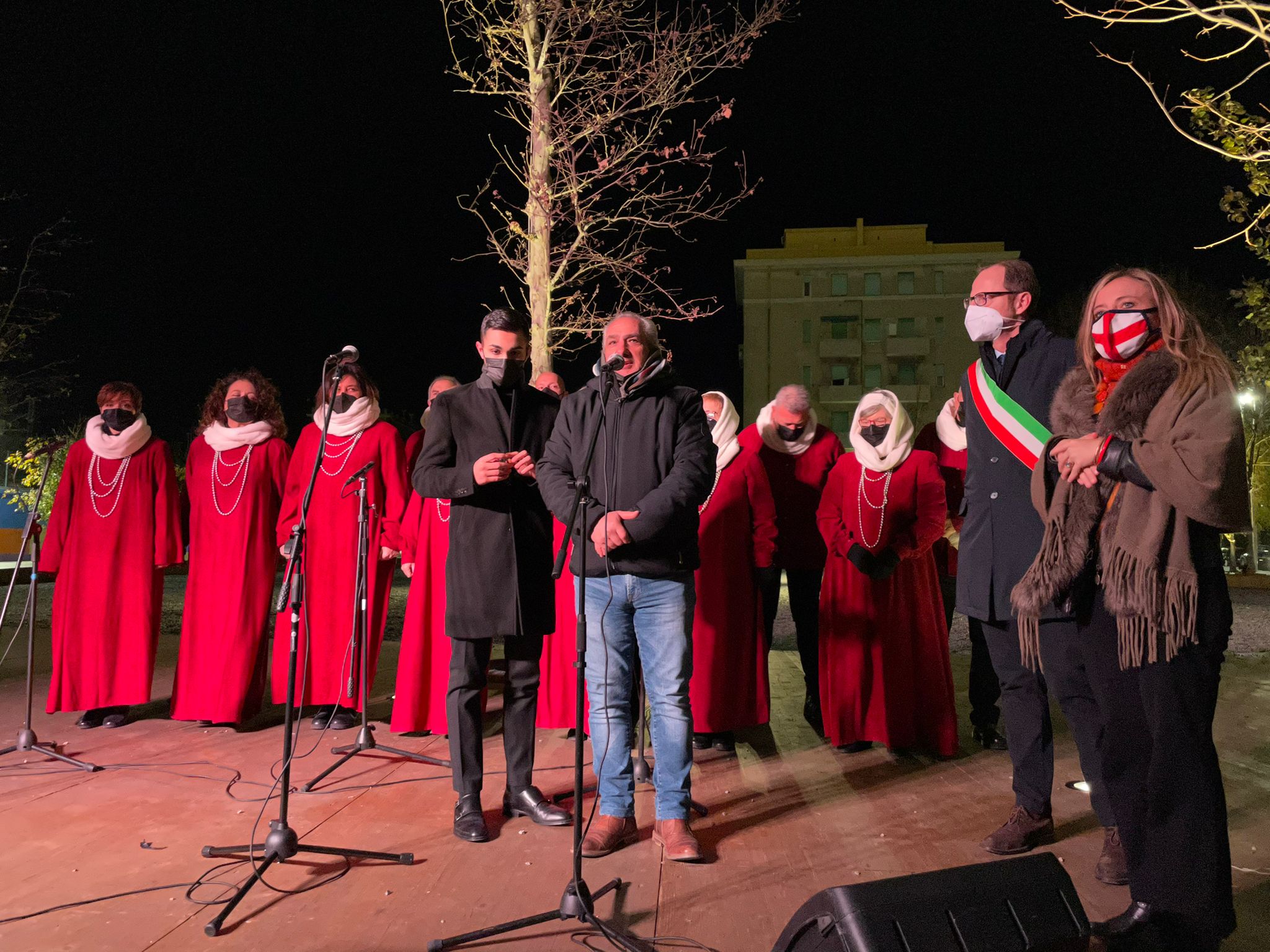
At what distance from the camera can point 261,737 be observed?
550cm

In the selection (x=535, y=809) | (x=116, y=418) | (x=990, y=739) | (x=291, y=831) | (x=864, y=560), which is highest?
(x=116, y=418)

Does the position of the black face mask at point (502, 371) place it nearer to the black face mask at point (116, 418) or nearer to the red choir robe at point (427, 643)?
the red choir robe at point (427, 643)

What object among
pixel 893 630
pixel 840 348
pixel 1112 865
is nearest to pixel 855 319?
pixel 840 348

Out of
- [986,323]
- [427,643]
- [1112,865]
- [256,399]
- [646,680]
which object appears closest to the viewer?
[1112,865]

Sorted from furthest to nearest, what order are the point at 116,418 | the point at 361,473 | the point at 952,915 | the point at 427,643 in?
the point at 116,418 → the point at 427,643 → the point at 361,473 → the point at 952,915

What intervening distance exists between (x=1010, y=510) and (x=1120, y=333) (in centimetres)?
90

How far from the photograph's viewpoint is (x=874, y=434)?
5.38 metres

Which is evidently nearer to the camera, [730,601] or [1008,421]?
[1008,421]

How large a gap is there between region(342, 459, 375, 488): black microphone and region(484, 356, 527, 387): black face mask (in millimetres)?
1183

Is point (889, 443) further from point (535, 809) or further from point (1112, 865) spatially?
point (535, 809)

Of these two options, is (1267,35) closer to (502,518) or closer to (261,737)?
(502,518)

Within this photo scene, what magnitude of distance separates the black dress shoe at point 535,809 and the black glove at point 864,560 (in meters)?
2.04

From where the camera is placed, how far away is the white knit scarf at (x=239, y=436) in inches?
231

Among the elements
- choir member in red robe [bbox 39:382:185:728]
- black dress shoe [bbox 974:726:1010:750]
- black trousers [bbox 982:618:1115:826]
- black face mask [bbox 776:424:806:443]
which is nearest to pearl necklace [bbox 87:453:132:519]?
choir member in red robe [bbox 39:382:185:728]
